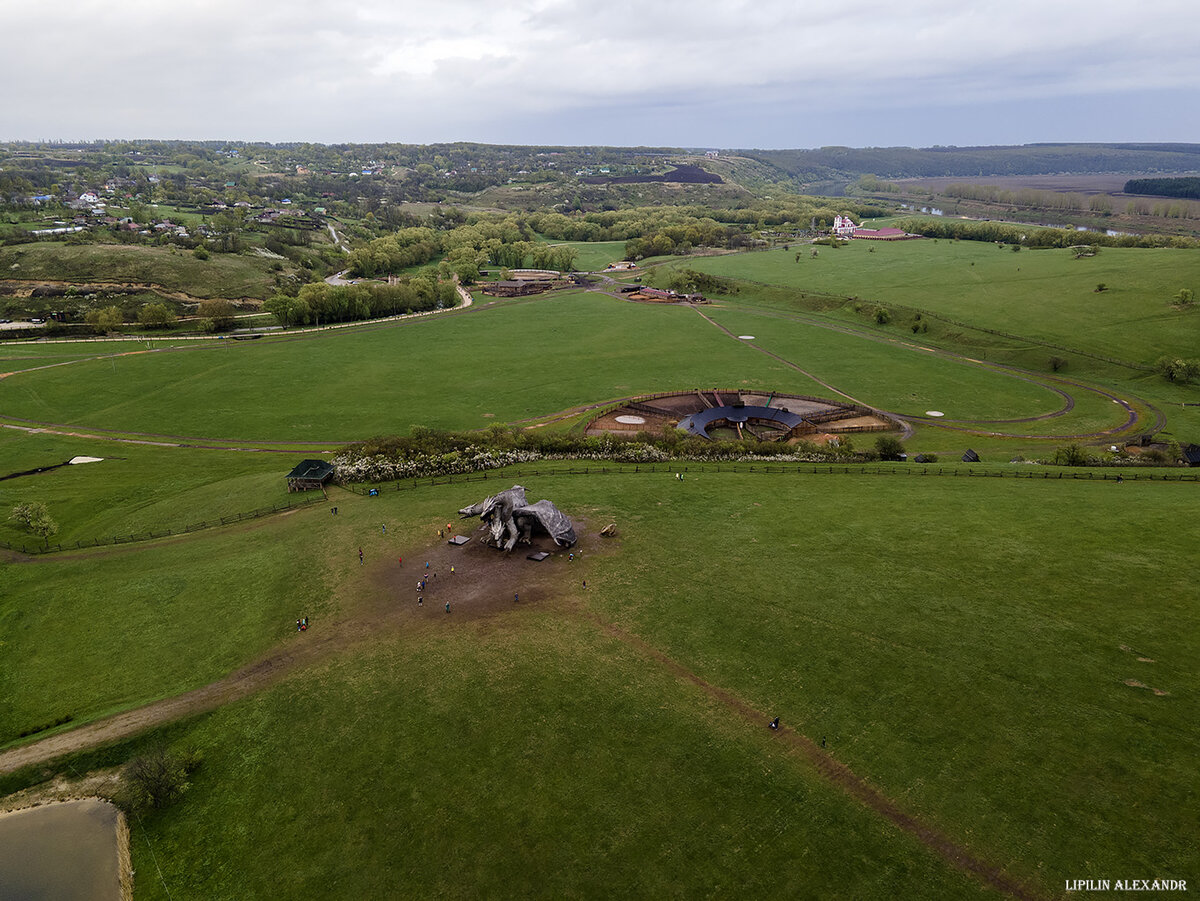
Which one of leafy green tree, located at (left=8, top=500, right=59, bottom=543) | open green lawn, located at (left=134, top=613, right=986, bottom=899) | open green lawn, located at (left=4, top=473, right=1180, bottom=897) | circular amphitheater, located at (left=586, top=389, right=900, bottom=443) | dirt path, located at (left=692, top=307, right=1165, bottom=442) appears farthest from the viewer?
circular amphitheater, located at (left=586, top=389, right=900, bottom=443)

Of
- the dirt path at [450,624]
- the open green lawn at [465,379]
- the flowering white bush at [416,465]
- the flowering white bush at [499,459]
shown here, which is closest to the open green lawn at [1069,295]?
the open green lawn at [465,379]

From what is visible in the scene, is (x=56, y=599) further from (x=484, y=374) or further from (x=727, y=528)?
(x=484, y=374)

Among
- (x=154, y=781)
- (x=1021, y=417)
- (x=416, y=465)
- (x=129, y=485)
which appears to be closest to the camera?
(x=154, y=781)

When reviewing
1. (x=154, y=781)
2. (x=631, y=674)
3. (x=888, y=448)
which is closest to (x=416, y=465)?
(x=631, y=674)

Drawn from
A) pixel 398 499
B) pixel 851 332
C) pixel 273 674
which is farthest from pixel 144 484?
pixel 851 332

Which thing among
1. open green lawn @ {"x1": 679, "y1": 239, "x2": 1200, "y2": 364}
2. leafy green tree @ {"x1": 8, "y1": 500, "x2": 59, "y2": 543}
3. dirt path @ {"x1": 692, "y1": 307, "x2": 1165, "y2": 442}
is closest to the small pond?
leafy green tree @ {"x1": 8, "y1": 500, "x2": 59, "y2": 543}

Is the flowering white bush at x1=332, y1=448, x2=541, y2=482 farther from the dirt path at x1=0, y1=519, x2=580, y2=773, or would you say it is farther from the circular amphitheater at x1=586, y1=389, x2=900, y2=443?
the circular amphitheater at x1=586, y1=389, x2=900, y2=443

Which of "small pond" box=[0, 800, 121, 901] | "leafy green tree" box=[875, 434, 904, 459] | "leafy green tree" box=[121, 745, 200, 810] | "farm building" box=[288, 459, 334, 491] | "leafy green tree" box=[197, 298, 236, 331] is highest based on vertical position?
"leafy green tree" box=[197, 298, 236, 331]

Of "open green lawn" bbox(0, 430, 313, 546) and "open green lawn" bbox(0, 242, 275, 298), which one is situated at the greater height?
"open green lawn" bbox(0, 242, 275, 298)

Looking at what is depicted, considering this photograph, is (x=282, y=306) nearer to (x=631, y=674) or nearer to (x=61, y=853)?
(x=61, y=853)
